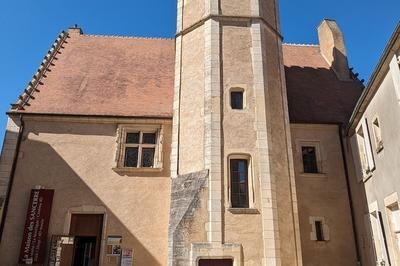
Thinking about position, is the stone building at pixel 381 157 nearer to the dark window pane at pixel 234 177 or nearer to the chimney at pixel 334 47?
the dark window pane at pixel 234 177

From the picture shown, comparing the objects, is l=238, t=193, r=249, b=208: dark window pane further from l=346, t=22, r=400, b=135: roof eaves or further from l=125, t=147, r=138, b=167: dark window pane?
l=346, t=22, r=400, b=135: roof eaves

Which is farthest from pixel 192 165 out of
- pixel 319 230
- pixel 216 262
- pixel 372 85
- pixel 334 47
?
pixel 334 47

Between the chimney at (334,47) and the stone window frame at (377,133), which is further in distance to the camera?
the chimney at (334,47)

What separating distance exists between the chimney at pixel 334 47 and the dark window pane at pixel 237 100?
19.8 ft

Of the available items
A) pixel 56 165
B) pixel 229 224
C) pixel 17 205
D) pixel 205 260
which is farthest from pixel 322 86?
pixel 17 205

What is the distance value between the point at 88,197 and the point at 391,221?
25.0 ft

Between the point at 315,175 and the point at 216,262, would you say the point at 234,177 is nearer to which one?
the point at 216,262

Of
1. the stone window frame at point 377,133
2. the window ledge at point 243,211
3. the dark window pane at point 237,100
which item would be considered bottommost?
the window ledge at point 243,211

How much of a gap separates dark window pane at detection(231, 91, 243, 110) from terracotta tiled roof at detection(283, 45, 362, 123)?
7.58 feet

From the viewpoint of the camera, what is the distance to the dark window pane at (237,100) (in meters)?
10.4

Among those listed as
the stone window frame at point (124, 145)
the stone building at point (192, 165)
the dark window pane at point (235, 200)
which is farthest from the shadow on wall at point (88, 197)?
the dark window pane at point (235, 200)

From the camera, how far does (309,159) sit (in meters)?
11.8

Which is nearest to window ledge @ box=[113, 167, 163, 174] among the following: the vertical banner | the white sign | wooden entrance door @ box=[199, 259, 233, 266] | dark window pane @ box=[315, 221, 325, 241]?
the vertical banner

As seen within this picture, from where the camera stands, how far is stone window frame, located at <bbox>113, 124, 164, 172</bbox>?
35.8ft
